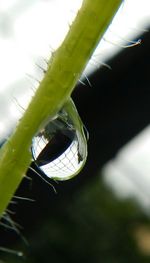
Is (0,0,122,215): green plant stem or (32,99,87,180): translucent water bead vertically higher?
(0,0,122,215): green plant stem

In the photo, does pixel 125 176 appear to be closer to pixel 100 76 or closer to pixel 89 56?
pixel 100 76

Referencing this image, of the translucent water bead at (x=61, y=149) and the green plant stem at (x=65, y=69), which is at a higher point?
the green plant stem at (x=65, y=69)

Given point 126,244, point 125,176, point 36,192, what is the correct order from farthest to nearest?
point 125,176
point 126,244
point 36,192

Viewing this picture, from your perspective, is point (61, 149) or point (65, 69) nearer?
point (65, 69)

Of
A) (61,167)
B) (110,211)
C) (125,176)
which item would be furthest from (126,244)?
(61,167)
